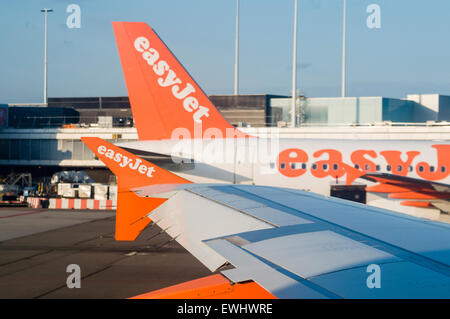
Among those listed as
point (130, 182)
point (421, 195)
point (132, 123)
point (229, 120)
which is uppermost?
point (229, 120)

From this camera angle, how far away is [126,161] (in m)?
12.1

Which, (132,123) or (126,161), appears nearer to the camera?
(126,161)

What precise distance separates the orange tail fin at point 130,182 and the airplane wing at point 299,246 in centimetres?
14

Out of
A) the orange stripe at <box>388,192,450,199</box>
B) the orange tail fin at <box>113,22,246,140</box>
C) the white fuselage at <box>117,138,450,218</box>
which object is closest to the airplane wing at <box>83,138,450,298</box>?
the orange stripe at <box>388,192,450,199</box>

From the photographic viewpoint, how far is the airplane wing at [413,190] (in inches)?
772

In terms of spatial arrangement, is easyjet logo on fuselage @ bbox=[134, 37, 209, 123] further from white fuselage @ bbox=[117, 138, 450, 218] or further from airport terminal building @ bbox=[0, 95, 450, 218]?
airport terminal building @ bbox=[0, 95, 450, 218]

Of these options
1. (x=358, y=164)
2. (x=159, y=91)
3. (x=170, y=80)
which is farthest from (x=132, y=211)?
(x=358, y=164)

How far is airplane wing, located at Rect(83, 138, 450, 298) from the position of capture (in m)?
4.49

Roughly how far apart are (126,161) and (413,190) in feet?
44.0

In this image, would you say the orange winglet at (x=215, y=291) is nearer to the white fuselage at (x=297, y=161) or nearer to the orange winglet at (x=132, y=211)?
the orange winglet at (x=132, y=211)

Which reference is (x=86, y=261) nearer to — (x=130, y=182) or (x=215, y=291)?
(x=130, y=182)

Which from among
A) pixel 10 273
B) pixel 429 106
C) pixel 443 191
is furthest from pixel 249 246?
pixel 429 106

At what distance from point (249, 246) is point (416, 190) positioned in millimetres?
16687

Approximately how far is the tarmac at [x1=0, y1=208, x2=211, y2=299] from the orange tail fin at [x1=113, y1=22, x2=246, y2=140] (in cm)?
522
